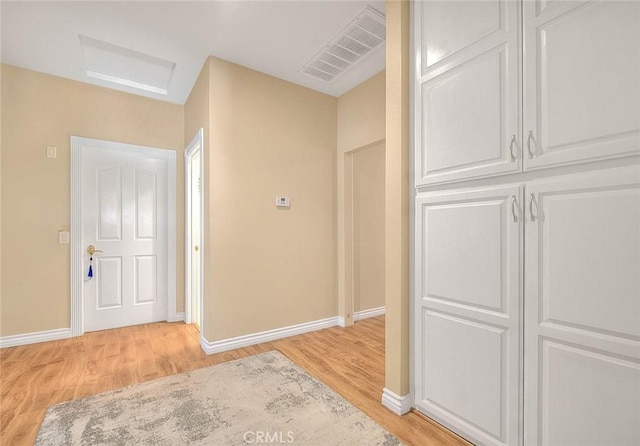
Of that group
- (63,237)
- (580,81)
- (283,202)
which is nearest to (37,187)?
(63,237)

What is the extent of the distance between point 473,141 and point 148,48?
2.82 m

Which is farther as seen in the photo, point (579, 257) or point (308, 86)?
point (308, 86)

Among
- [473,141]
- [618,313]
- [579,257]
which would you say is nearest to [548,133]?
[473,141]

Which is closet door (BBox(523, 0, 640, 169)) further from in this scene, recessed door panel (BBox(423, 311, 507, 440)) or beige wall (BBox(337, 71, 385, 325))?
beige wall (BBox(337, 71, 385, 325))

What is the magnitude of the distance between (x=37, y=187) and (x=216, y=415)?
9.75 feet

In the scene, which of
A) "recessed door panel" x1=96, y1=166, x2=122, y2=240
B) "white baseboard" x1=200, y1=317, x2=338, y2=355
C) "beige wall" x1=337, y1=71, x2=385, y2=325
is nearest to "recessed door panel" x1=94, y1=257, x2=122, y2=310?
"recessed door panel" x1=96, y1=166, x2=122, y2=240

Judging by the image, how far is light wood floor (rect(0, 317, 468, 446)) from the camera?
5.92 ft

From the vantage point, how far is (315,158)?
3541 mm

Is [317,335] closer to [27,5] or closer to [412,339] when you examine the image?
[412,339]

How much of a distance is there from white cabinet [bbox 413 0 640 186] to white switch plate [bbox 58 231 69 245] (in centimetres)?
356

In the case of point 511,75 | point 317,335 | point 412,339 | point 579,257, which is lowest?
point 317,335

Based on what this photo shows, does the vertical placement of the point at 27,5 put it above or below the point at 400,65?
above

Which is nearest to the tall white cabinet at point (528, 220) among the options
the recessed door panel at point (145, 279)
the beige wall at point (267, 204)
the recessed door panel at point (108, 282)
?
the beige wall at point (267, 204)

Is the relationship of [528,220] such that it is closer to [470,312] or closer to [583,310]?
[583,310]
